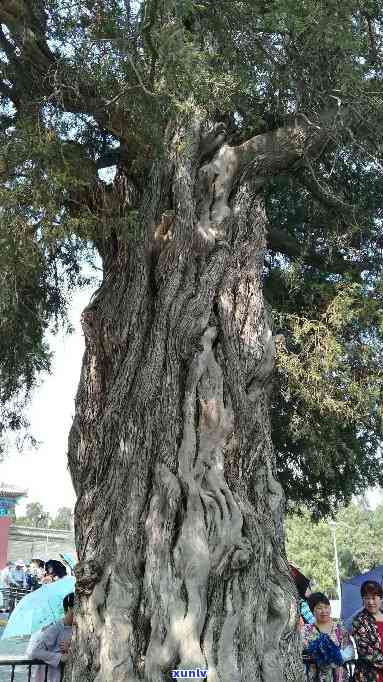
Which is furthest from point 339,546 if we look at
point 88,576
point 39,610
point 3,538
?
point 88,576

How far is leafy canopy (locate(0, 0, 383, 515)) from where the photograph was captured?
19.5ft

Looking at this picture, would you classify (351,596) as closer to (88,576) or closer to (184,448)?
(184,448)

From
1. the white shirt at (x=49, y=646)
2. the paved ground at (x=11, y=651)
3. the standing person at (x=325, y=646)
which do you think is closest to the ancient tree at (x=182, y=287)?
the standing person at (x=325, y=646)

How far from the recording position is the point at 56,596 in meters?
6.45

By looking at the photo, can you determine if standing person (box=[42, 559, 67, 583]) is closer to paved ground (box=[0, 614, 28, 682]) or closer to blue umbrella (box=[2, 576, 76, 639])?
blue umbrella (box=[2, 576, 76, 639])

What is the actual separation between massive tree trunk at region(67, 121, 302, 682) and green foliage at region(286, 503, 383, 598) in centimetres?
3620

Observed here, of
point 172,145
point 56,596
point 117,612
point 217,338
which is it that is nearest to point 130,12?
point 172,145

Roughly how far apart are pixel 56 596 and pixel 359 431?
5.03m

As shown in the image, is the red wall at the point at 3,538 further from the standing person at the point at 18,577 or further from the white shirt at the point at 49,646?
the white shirt at the point at 49,646

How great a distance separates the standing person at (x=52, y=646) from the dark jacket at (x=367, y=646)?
2.20m

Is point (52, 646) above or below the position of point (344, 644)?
above

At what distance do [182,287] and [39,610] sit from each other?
3.19 meters

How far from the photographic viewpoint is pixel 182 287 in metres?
6.16

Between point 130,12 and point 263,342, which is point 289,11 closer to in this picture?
point 130,12
